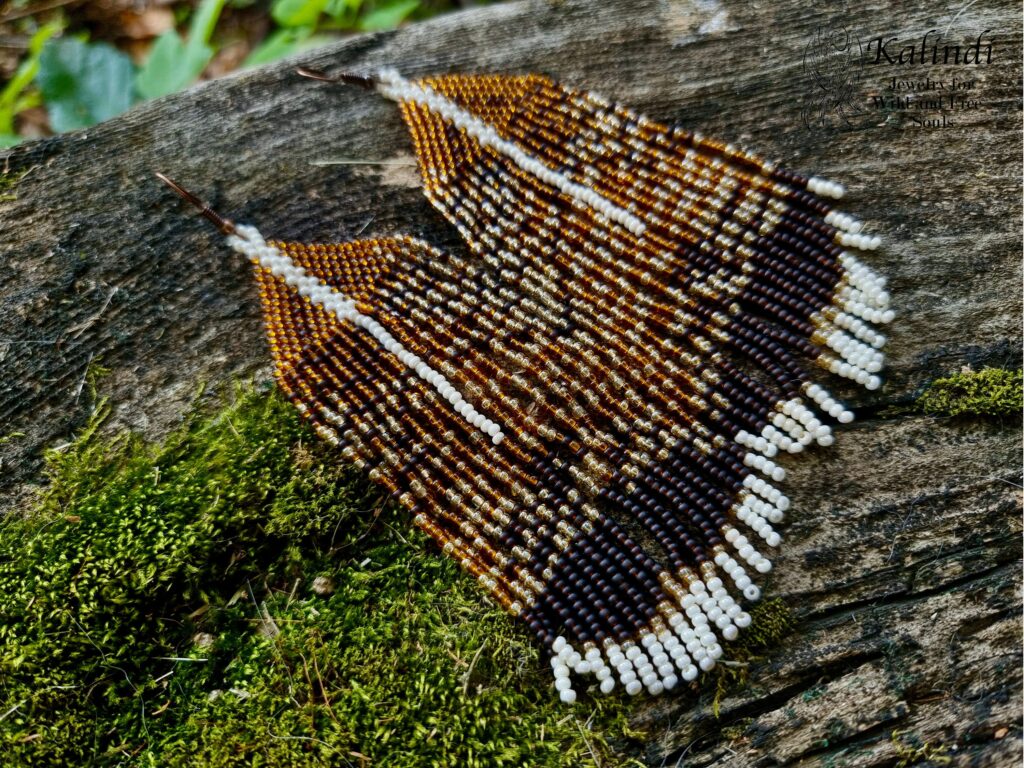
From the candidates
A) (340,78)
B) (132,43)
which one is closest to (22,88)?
(132,43)

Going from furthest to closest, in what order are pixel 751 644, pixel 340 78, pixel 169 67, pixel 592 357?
pixel 169 67 < pixel 340 78 < pixel 592 357 < pixel 751 644

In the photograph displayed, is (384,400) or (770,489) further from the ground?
(384,400)

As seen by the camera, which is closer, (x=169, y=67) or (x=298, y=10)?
(x=169, y=67)

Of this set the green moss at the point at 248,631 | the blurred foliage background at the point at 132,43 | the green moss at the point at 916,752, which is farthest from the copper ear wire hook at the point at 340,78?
the green moss at the point at 916,752

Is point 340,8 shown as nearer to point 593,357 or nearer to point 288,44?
point 288,44

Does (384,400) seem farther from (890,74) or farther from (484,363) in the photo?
(890,74)

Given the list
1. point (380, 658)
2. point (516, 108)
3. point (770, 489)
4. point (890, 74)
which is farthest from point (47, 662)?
point (890, 74)
